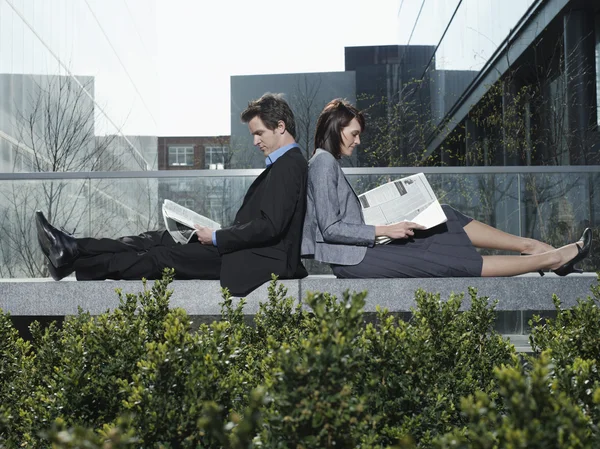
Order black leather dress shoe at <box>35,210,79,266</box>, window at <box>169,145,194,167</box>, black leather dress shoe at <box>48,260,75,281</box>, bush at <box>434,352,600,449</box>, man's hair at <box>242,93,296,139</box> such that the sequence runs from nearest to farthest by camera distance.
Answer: bush at <box>434,352,600,449</box>
black leather dress shoe at <box>35,210,79,266</box>
black leather dress shoe at <box>48,260,75,281</box>
man's hair at <box>242,93,296,139</box>
window at <box>169,145,194,167</box>

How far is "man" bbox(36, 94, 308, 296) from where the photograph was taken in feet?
15.4

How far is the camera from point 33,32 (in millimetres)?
18609

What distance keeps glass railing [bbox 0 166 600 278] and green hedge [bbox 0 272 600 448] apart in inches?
140

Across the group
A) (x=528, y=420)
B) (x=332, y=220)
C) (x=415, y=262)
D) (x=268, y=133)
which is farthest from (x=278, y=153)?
(x=528, y=420)

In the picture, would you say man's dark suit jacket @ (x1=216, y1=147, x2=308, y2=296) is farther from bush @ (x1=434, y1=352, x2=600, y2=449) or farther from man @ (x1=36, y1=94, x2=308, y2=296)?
bush @ (x1=434, y1=352, x2=600, y2=449)

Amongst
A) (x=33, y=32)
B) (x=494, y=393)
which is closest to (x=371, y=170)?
(x=494, y=393)

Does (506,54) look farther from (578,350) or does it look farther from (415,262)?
(578,350)

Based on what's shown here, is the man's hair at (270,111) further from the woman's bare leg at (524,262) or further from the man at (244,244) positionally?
the woman's bare leg at (524,262)

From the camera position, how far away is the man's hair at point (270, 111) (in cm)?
504

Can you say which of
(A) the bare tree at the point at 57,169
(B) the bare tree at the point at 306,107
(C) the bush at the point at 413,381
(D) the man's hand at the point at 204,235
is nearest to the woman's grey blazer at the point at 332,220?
(D) the man's hand at the point at 204,235

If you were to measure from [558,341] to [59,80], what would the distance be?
18977 millimetres

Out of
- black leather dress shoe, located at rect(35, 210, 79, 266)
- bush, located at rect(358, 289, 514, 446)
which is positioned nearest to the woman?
black leather dress shoe, located at rect(35, 210, 79, 266)

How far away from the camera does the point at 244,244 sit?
472 centimetres

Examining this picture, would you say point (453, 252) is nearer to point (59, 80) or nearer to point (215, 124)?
point (59, 80)
